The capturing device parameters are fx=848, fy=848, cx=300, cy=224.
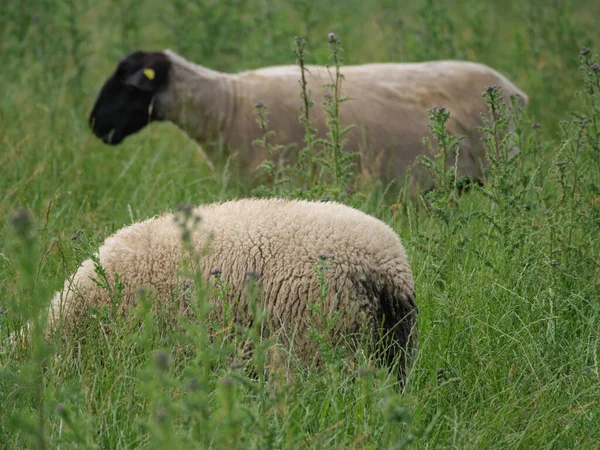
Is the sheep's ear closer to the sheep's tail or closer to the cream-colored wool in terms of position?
the cream-colored wool

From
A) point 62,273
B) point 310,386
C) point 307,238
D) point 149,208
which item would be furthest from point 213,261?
point 149,208

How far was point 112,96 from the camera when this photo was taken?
5.46 m

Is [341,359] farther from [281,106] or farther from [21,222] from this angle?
[281,106]

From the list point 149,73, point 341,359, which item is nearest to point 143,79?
point 149,73

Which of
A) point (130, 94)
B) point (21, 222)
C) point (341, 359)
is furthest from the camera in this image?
point (130, 94)

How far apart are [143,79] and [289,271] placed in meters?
2.94

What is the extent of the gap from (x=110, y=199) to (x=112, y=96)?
1.28 m

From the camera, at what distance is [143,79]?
5379 mm

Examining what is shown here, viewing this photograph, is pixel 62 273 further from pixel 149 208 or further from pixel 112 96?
pixel 112 96

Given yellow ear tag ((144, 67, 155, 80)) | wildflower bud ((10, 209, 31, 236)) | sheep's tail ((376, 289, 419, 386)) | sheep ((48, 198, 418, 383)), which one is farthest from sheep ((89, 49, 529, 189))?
wildflower bud ((10, 209, 31, 236))

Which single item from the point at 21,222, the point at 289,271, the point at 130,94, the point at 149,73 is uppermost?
the point at 149,73

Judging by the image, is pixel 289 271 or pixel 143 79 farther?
pixel 143 79

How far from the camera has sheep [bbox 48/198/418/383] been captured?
274cm

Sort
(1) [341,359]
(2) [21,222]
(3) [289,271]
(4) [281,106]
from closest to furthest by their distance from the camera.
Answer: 1. (2) [21,222]
2. (1) [341,359]
3. (3) [289,271]
4. (4) [281,106]
